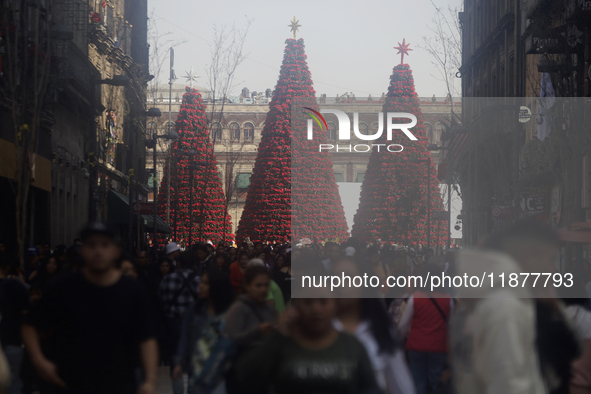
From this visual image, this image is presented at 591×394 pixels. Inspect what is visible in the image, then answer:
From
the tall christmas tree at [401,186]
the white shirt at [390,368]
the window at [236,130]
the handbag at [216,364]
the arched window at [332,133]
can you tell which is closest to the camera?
the white shirt at [390,368]

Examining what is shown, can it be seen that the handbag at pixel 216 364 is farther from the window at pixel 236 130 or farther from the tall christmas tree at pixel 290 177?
the window at pixel 236 130

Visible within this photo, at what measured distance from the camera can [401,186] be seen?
188 ft

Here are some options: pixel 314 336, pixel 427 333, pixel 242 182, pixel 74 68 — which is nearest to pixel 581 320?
pixel 314 336

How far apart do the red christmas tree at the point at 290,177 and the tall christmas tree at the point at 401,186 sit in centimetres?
486

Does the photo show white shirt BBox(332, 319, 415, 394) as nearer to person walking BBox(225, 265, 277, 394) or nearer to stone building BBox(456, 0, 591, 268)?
person walking BBox(225, 265, 277, 394)

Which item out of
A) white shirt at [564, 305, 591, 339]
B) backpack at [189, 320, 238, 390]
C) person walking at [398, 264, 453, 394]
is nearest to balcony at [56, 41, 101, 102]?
person walking at [398, 264, 453, 394]

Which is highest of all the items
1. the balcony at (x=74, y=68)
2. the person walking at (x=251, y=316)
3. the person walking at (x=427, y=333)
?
the balcony at (x=74, y=68)

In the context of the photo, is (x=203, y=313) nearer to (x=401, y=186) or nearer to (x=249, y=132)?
(x=401, y=186)

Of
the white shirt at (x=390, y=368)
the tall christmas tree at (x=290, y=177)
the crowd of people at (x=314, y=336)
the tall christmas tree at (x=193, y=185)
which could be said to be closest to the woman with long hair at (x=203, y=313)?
the crowd of people at (x=314, y=336)

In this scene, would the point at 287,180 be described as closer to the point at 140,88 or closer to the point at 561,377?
the point at 140,88

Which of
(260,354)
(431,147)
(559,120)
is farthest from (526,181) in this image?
(260,354)

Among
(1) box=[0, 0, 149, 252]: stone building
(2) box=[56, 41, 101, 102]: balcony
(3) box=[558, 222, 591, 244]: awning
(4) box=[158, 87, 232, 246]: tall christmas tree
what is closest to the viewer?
(3) box=[558, 222, 591, 244]: awning

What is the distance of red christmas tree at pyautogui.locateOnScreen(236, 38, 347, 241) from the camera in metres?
65.2

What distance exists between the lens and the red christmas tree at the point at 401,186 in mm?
54938
